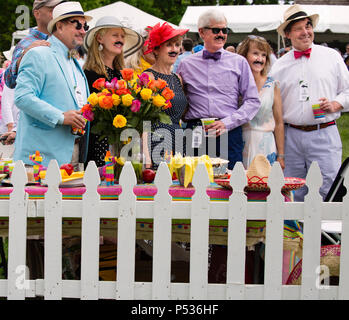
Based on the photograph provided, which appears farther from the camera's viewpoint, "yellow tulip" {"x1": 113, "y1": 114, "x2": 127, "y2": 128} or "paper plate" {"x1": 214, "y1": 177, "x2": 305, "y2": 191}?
"yellow tulip" {"x1": 113, "y1": 114, "x2": 127, "y2": 128}

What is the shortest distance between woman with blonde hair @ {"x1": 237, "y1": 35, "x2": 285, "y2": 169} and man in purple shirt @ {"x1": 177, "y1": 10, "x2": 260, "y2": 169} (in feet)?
0.40

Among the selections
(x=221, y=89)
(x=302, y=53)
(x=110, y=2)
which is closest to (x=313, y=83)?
(x=302, y=53)

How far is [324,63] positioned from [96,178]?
282cm

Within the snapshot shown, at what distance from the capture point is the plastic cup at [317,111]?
4969mm

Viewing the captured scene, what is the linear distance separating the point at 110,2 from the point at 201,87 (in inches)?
917

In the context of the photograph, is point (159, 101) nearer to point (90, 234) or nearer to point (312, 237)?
point (90, 234)

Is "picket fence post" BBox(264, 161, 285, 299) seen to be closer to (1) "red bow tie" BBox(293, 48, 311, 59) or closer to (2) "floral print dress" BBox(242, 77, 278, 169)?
(2) "floral print dress" BBox(242, 77, 278, 169)

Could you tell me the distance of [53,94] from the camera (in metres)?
4.23

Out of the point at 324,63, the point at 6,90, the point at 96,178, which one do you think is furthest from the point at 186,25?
the point at 96,178

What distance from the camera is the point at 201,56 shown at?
5.05 meters

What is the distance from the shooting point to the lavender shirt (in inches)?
192

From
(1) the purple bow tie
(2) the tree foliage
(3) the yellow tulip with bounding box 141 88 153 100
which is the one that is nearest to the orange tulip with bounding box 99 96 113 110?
(3) the yellow tulip with bounding box 141 88 153 100

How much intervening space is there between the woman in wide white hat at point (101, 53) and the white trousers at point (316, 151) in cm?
163

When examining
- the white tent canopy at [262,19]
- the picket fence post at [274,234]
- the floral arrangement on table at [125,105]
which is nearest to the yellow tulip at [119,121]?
the floral arrangement on table at [125,105]
